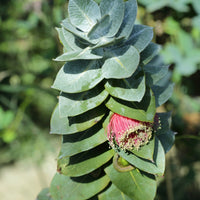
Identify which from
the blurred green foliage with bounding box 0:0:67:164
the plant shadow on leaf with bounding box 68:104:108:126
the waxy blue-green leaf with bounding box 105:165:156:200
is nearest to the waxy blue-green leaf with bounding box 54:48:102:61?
the plant shadow on leaf with bounding box 68:104:108:126

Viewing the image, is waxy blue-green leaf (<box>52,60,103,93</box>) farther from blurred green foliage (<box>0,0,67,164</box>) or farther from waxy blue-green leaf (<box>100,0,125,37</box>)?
blurred green foliage (<box>0,0,67,164</box>)

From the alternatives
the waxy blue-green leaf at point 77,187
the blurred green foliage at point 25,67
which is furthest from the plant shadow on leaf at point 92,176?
the blurred green foliage at point 25,67

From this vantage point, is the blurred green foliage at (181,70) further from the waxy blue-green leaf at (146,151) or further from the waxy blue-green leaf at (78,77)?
the waxy blue-green leaf at (78,77)

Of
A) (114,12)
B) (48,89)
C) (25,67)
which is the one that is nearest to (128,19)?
(114,12)

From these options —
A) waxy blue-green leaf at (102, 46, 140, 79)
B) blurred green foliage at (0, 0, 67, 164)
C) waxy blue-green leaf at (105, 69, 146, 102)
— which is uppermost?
waxy blue-green leaf at (102, 46, 140, 79)

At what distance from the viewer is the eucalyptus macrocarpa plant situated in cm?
41

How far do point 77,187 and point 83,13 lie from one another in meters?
0.36

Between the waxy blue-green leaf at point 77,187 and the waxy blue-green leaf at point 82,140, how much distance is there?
0.34 ft

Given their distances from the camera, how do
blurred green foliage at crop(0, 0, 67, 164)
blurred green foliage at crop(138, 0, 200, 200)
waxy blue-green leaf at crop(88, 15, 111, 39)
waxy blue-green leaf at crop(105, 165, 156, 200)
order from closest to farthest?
waxy blue-green leaf at crop(88, 15, 111, 39), waxy blue-green leaf at crop(105, 165, 156, 200), blurred green foliage at crop(138, 0, 200, 200), blurred green foliage at crop(0, 0, 67, 164)

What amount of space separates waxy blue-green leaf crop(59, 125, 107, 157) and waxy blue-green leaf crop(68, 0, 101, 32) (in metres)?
0.20

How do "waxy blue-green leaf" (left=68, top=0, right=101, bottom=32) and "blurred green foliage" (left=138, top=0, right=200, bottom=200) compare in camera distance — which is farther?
"blurred green foliage" (left=138, top=0, right=200, bottom=200)

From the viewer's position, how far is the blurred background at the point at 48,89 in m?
0.95

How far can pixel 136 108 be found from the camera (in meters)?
0.43

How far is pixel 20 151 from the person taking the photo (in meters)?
2.07
